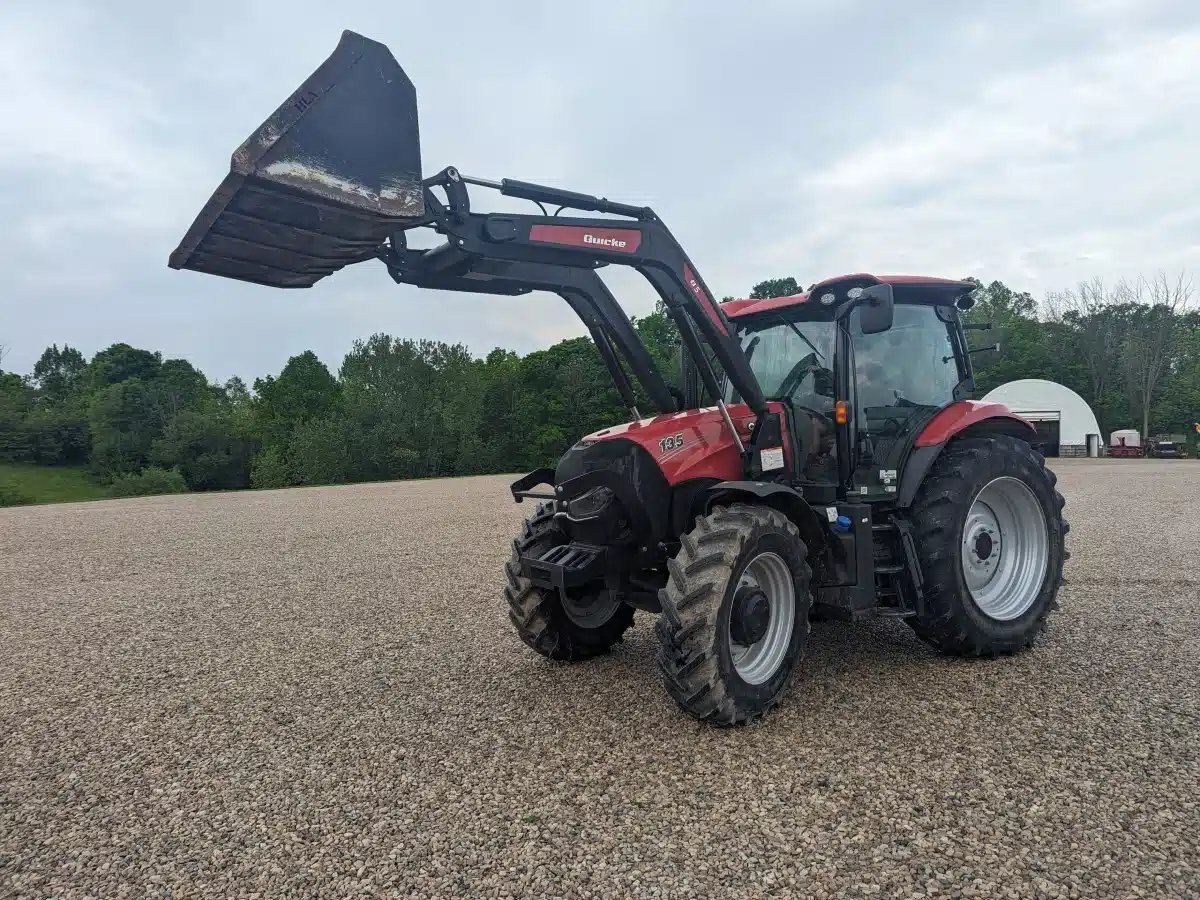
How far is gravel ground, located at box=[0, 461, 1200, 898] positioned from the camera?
2.69 metres

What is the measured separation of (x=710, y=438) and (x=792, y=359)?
102 cm

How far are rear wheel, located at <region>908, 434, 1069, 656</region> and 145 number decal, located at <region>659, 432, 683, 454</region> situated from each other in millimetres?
1676

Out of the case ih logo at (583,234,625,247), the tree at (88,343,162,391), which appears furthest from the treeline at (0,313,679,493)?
the case ih logo at (583,234,625,247)

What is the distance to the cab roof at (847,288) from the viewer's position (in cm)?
471

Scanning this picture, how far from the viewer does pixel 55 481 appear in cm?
4659

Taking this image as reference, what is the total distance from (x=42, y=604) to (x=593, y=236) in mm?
7468

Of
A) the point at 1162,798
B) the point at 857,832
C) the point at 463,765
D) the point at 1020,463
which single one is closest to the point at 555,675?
the point at 463,765

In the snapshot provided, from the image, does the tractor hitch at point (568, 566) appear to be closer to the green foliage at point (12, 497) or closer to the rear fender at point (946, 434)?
the rear fender at point (946, 434)

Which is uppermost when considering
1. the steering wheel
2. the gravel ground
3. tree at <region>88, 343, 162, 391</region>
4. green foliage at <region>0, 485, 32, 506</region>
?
tree at <region>88, 343, 162, 391</region>

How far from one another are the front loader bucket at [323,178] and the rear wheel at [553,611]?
2090mm

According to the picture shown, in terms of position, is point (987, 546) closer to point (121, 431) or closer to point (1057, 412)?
point (1057, 412)

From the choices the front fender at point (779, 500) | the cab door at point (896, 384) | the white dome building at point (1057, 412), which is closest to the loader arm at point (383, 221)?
the front fender at point (779, 500)

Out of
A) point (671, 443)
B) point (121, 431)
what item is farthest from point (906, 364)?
point (121, 431)

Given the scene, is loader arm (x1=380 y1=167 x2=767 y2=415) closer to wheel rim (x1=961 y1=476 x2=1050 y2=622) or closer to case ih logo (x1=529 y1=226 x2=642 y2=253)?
case ih logo (x1=529 y1=226 x2=642 y2=253)
